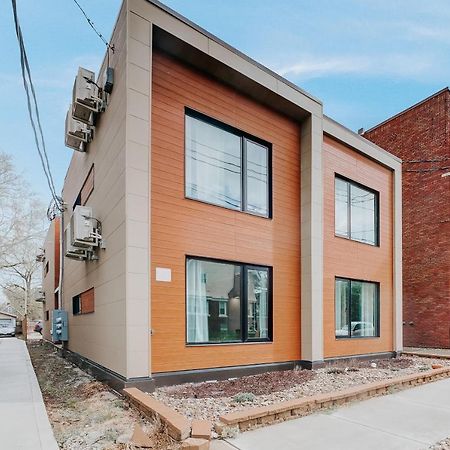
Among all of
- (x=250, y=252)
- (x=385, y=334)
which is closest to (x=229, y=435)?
(x=250, y=252)

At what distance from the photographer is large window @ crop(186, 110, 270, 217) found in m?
7.39

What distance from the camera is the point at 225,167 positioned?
7.90 m

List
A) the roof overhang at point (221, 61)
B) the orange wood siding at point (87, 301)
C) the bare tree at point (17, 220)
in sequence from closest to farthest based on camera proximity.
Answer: the roof overhang at point (221, 61), the orange wood siding at point (87, 301), the bare tree at point (17, 220)

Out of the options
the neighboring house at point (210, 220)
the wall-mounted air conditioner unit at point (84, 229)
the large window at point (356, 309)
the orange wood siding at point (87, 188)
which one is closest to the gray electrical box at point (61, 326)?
the neighboring house at point (210, 220)

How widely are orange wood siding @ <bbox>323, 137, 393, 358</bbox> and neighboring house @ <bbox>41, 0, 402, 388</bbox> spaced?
49 millimetres

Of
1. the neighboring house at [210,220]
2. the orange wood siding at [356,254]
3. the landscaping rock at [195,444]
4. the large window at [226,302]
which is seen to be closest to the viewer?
the landscaping rock at [195,444]

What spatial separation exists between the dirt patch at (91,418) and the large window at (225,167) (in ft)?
11.6

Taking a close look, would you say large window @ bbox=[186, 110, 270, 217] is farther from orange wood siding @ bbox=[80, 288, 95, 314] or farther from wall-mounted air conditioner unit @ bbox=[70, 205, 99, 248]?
orange wood siding @ bbox=[80, 288, 95, 314]

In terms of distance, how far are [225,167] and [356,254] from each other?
4427mm

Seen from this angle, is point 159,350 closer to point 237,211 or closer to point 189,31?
point 237,211

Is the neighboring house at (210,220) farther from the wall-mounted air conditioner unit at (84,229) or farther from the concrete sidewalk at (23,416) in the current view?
the concrete sidewalk at (23,416)

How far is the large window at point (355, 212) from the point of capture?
33.2ft

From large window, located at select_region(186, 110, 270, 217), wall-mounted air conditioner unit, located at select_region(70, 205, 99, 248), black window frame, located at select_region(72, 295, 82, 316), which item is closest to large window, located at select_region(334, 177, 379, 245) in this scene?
large window, located at select_region(186, 110, 270, 217)

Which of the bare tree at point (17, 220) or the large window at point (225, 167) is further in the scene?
the bare tree at point (17, 220)
